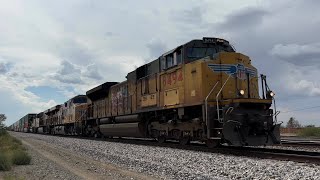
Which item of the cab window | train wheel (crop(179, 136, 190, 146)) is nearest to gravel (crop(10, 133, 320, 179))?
train wheel (crop(179, 136, 190, 146))

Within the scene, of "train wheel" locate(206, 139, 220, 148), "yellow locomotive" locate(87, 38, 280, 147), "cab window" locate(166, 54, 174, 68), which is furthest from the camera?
"cab window" locate(166, 54, 174, 68)

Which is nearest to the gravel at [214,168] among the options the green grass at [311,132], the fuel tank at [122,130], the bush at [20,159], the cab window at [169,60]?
the bush at [20,159]

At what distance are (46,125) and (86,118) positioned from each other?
77.2 ft

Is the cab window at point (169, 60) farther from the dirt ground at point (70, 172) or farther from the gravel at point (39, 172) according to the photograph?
the gravel at point (39, 172)

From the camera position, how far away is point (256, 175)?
25.5ft

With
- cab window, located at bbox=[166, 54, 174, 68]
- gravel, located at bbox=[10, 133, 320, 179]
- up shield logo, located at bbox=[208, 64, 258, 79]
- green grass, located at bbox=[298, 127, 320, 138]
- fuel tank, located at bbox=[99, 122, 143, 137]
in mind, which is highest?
cab window, located at bbox=[166, 54, 174, 68]

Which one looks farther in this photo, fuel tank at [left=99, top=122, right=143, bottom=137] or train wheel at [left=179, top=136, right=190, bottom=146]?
fuel tank at [left=99, top=122, right=143, bottom=137]

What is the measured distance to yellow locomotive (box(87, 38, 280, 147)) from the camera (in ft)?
41.0

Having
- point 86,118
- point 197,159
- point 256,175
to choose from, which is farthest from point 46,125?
point 256,175

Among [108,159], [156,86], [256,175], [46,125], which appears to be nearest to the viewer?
[256,175]

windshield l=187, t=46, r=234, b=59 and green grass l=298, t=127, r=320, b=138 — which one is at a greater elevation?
Answer: windshield l=187, t=46, r=234, b=59

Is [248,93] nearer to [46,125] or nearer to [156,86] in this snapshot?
[156,86]

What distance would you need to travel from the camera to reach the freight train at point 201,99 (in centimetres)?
1252

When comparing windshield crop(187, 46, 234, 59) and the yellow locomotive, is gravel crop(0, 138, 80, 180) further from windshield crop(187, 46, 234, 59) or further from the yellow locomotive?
windshield crop(187, 46, 234, 59)
